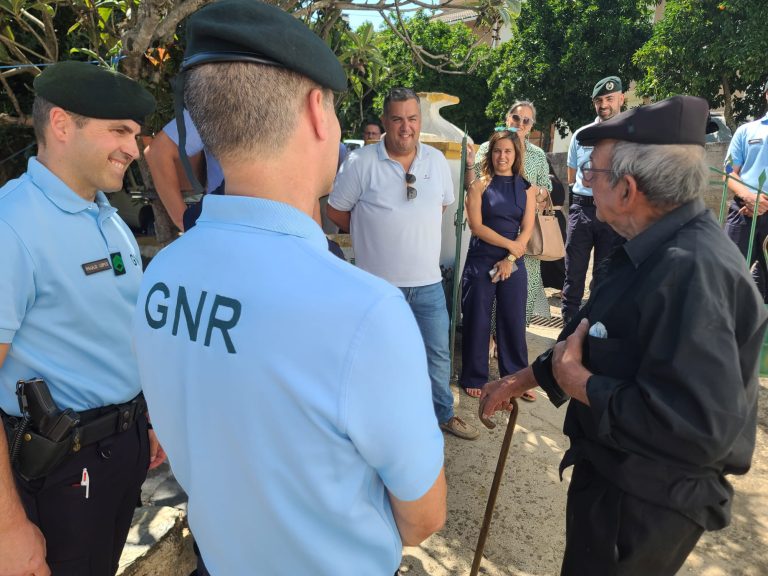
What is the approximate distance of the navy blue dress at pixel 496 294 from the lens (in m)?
4.16

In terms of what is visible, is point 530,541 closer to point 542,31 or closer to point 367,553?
point 367,553

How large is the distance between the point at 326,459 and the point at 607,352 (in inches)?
41.6

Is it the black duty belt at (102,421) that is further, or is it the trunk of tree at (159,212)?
the trunk of tree at (159,212)

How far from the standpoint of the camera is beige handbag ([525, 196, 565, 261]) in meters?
4.58

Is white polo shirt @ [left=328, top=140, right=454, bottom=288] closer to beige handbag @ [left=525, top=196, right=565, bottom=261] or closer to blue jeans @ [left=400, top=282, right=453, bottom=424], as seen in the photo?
blue jeans @ [left=400, top=282, right=453, bottom=424]

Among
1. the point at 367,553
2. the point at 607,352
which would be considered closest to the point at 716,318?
the point at 607,352

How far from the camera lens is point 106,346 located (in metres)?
1.62

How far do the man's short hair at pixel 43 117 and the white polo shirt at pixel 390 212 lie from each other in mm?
1863

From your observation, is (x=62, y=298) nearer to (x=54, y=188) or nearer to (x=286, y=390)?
(x=54, y=188)

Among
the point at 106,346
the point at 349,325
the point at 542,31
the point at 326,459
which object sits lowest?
the point at 106,346

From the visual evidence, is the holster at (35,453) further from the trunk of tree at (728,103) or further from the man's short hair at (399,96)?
the trunk of tree at (728,103)

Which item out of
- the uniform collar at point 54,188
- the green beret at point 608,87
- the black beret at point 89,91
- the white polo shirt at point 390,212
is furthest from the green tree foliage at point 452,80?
the uniform collar at point 54,188

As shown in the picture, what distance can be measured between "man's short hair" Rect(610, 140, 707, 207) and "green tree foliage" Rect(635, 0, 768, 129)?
49.4 ft

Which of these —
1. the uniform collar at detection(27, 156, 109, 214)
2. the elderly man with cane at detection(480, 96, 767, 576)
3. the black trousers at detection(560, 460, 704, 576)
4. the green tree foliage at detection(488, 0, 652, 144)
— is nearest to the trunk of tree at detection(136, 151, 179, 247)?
the uniform collar at detection(27, 156, 109, 214)
